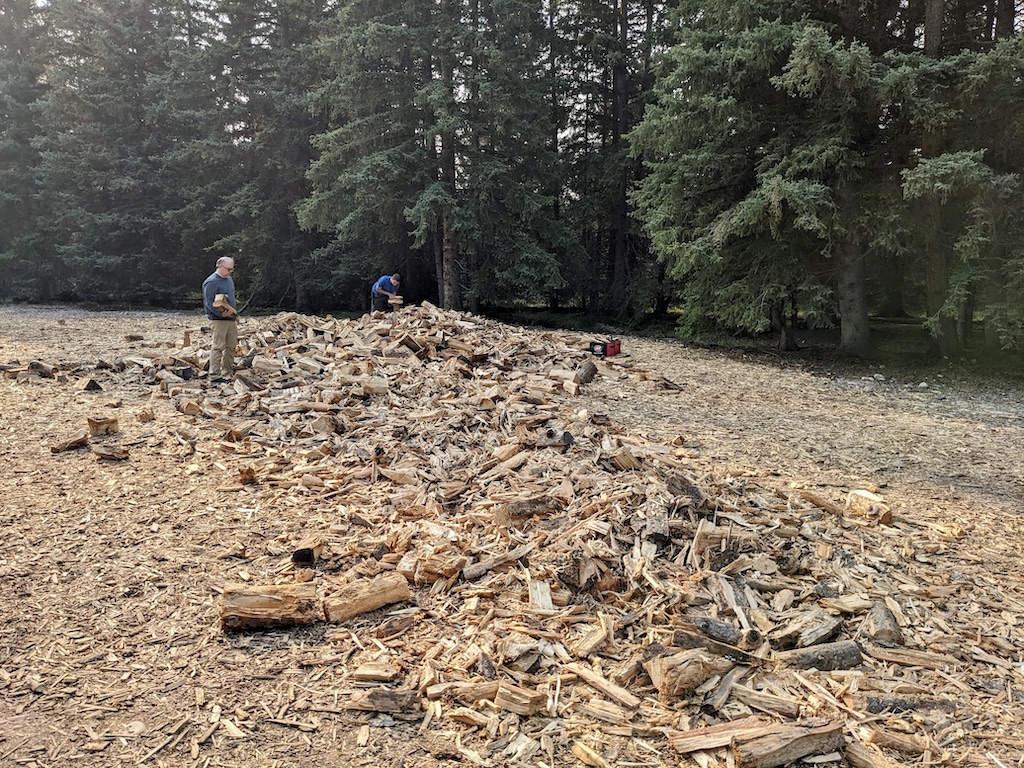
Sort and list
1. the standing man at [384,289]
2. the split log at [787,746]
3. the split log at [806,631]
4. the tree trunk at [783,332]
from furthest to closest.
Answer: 1. the tree trunk at [783,332]
2. the standing man at [384,289]
3. the split log at [806,631]
4. the split log at [787,746]

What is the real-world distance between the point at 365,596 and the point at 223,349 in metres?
5.29

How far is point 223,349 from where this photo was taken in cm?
724


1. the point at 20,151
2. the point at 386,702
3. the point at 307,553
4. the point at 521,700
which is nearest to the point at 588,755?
the point at 521,700

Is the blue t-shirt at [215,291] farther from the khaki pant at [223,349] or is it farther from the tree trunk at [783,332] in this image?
the tree trunk at [783,332]

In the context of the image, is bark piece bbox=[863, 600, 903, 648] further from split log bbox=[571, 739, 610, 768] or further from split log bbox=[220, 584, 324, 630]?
split log bbox=[220, 584, 324, 630]

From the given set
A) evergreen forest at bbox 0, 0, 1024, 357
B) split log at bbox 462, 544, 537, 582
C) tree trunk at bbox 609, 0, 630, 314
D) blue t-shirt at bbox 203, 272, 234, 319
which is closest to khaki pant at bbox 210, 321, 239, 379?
blue t-shirt at bbox 203, 272, 234, 319

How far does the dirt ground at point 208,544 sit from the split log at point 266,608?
0.06 meters

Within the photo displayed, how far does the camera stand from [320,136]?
16.4 meters

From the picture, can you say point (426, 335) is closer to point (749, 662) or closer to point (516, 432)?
point (516, 432)

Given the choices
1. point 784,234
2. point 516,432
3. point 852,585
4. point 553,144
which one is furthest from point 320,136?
point 852,585

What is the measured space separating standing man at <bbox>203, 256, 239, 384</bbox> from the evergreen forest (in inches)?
311

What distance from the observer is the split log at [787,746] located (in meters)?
1.96

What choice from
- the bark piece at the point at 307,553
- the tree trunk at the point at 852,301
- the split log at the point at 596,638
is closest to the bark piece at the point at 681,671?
the split log at the point at 596,638

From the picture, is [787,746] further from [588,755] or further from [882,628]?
[882,628]
